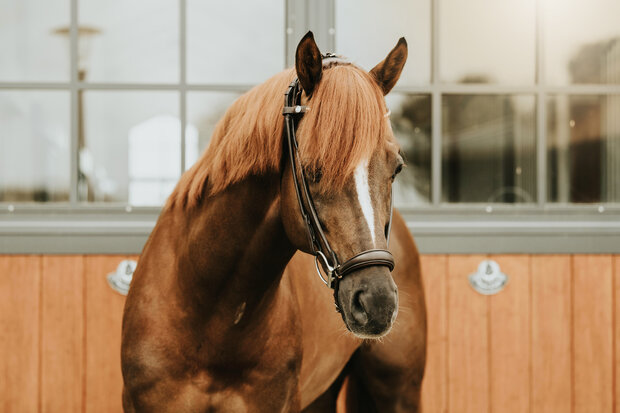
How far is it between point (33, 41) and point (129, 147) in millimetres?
644

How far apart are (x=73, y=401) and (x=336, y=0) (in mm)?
2154

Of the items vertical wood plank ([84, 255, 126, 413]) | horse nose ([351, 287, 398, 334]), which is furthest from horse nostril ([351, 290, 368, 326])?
vertical wood plank ([84, 255, 126, 413])

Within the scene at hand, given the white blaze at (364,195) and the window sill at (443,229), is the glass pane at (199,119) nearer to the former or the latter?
the window sill at (443,229)

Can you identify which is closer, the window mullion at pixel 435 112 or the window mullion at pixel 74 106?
the window mullion at pixel 74 106

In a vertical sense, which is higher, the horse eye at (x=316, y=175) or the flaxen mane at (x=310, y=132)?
the flaxen mane at (x=310, y=132)

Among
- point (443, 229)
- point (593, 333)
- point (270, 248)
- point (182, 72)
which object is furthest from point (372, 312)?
point (593, 333)

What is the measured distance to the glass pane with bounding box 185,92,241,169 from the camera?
2.82 meters

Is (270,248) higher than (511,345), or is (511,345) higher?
(270,248)

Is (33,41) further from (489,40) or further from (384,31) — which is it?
(489,40)

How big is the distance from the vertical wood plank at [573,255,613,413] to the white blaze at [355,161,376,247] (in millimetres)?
1878

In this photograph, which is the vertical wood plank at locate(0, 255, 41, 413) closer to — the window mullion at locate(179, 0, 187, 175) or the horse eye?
the window mullion at locate(179, 0, 187, 175)

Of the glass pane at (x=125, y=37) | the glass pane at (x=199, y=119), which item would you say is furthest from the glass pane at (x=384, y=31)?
→ the glass pane at (x=125, y=37)

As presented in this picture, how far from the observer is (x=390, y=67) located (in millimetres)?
1614

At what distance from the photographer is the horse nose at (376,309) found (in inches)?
50.1
